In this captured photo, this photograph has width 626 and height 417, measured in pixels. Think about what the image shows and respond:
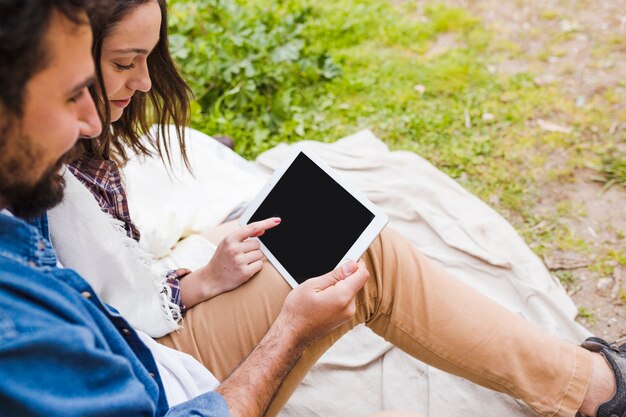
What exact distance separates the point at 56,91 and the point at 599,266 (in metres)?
2.56

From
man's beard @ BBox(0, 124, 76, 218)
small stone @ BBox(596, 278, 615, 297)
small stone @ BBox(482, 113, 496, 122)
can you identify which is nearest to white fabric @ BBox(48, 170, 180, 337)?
man's beard @ BBox(0, 124, 76, 218)

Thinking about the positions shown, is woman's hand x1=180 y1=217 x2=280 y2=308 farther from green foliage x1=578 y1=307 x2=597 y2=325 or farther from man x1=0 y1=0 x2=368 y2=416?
green foliage x1=578 y1=307 x2=597 y2=325

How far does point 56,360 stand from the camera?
48.4 inches

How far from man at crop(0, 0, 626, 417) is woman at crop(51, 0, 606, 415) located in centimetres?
40

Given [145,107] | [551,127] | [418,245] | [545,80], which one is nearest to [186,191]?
[145,107]

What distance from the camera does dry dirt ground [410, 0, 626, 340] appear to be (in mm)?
2734

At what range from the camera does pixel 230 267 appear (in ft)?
6.33

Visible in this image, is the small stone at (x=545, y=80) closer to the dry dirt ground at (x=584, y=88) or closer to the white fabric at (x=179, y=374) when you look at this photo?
the dry dirt ground at (x=584, y=88)

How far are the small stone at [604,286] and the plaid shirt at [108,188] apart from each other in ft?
6.40

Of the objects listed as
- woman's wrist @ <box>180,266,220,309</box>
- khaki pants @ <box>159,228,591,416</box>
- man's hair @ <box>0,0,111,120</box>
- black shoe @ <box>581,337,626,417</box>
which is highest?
man's hair @ <box>0,0,111,120</box>

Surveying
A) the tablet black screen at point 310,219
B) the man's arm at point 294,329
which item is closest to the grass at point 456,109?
the tablet black screen at point 310,219

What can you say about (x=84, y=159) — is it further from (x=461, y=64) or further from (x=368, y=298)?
(x=461, y=64)

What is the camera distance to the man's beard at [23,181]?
119 centimetres

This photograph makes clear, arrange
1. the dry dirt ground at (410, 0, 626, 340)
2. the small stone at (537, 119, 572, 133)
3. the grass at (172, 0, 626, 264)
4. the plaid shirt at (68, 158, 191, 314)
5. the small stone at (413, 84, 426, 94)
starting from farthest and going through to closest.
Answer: the small stone at (413, 84, 426, 94), the small stone at (537, 119, 572, 133), the grass at (172, 0, 626, 264), the dry dirt ground at (410, 0, 626, 340), the plaid shirt at (68, 158, 191, 314)
